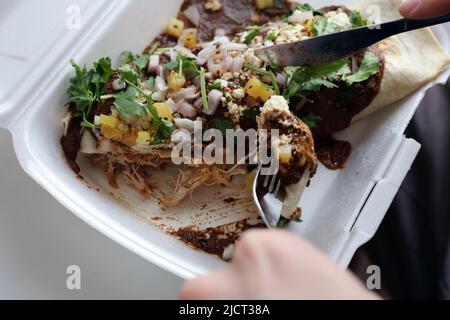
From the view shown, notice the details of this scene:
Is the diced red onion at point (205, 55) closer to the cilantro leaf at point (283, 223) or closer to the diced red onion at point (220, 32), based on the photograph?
the diced red onion at point (220, 32)

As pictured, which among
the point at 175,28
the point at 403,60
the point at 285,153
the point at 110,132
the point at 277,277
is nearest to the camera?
the point at 277,277

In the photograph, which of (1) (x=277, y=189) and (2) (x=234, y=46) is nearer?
(1) (x=277, y=189)

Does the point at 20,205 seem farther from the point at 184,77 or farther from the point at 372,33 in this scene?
the point at 372,33

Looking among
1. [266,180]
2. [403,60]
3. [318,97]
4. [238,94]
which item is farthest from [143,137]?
[403,60]

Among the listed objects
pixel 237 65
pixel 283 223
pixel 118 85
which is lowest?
pixel 283 223

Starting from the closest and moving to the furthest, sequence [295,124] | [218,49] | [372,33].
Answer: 1. [295,124]
2. [372,33]
3. [218,49]

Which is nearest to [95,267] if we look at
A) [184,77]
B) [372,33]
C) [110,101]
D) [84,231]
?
[84,231]

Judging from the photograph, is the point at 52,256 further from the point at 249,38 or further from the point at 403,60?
the point at 403,60
